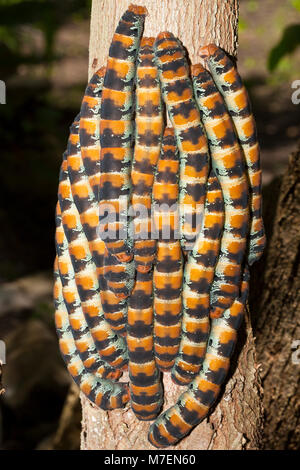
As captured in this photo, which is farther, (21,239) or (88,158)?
(21,239)

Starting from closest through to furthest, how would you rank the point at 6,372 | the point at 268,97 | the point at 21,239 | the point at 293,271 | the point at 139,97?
the point at 139,97
the point at 293,271
the point at 6,372
the point at 21,239
the point at 268,97

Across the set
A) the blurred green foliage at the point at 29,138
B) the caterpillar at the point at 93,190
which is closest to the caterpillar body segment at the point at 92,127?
the caterpillar at the point at 93,190

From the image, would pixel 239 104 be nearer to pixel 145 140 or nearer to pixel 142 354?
pixel 145 140

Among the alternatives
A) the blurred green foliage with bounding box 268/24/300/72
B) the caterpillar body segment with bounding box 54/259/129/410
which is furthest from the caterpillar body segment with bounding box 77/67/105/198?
the blurred green foliage with bounding box 268/24/300/72
